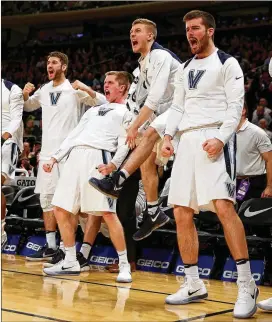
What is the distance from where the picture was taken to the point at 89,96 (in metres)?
6.96

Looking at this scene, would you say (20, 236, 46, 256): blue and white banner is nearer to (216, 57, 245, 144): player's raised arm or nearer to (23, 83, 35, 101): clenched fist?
(23, 83, 35, 101): clenched fist

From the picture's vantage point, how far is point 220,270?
6234mm

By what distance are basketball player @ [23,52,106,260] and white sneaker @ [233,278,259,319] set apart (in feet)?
11.3

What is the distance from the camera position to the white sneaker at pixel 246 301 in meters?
4.12

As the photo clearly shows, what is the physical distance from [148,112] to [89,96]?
1.89 m

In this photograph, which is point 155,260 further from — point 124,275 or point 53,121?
point 53,121

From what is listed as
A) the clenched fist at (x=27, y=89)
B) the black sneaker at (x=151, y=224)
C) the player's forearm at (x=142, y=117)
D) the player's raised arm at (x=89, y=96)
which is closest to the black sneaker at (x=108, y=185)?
the player's forearm at (x=142, y=117)

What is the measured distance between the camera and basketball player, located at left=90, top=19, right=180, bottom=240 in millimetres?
5234

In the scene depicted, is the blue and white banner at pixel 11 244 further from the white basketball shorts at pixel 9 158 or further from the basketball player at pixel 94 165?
the basketball player at pixel 94 165

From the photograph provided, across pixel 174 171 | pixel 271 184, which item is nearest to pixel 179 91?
pixel 174 171

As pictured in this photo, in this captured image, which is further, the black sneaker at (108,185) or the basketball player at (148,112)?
the basketball player at (148,112)

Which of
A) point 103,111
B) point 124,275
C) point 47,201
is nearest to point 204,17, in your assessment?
point 103,111

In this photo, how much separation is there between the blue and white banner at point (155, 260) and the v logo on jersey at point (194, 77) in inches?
102

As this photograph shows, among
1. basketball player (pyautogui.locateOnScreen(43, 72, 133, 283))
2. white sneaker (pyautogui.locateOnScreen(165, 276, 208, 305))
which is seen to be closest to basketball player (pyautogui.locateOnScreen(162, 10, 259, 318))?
white sneaker (pyautogui.locateOnScreen(165, 276, 208, 305))
